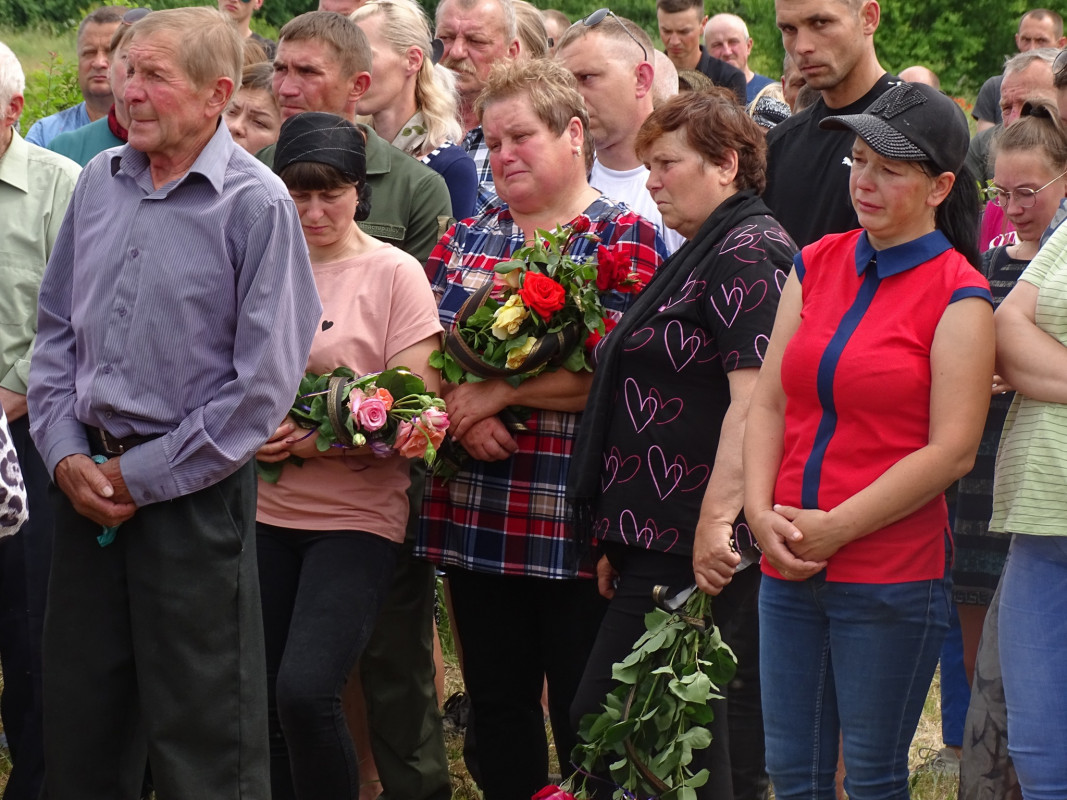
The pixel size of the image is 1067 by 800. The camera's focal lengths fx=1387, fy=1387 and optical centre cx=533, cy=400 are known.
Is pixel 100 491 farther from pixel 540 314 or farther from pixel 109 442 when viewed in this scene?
pixel 540 314

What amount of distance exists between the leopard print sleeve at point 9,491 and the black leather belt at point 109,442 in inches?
8.8

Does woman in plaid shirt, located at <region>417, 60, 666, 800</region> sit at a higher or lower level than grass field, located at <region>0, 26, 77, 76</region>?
lower

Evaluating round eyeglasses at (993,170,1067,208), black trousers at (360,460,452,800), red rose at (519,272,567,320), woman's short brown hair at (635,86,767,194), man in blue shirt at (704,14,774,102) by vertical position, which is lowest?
black trousers at (360,460,452,800)

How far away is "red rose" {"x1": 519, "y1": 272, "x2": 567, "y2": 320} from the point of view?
4074mm

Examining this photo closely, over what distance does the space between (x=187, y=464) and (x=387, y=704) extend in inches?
54.9

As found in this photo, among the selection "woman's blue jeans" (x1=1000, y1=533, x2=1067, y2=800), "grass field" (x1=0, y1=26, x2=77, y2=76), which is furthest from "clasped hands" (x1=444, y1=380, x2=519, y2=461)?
"grass field" (x1=0, y1=26, x2=77, y2=76)

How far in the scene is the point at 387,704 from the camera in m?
4.66

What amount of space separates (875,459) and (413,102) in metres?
3.12

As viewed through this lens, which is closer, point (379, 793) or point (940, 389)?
point (940, 389)

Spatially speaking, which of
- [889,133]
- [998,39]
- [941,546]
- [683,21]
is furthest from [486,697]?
[998,39]

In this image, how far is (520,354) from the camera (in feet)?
13.5

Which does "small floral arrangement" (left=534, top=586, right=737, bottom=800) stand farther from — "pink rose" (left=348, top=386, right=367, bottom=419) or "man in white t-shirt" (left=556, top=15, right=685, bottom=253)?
"man in white t-shirt" (left=556, top=15, right=685, bottom=253)

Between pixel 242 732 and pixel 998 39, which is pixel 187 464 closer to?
Answer: pixel 242 732

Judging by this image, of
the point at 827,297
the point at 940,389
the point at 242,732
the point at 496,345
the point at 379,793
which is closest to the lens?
the point at 940,389
